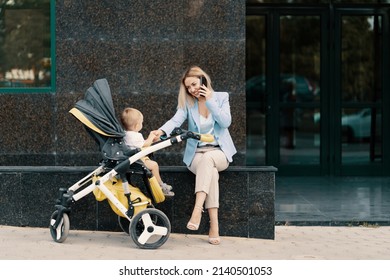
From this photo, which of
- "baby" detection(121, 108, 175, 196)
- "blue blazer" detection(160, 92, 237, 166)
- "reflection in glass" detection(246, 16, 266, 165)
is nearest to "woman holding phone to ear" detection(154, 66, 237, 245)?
"blue blazer" detection(160, 92, 237, 166)

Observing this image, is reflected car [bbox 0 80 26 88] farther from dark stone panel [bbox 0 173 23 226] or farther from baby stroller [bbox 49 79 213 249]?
baby stroller [bbox 49 79 213 249]

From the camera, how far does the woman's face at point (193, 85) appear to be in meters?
8.93

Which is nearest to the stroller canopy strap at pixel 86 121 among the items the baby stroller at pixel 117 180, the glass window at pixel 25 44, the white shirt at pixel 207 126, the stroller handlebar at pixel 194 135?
the baby stroller at pixel 117 180

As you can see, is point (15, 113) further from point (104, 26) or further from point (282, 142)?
point (282, 142)

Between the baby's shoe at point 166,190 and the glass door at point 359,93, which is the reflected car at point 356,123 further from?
the baby's shoe at point 166,190

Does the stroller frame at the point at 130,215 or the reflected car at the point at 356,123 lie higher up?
the reflected car at the point at 356,123

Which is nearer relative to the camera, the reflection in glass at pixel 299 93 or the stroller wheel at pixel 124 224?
the stroller wheel at pixel 124 224

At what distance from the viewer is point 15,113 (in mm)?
10648

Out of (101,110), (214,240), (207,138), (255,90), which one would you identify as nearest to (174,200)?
(214,240)

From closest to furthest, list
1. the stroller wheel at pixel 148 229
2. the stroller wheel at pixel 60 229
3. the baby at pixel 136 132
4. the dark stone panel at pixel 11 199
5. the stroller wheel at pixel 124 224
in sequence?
1. the stroller wheel at pixel 148 229
2. the stroller wheel at pixel 60 229
3. the baby at pixel 136 132
4. the stroller wheel at pixel 124 224
5. the dark stone panel at pixel 11 199

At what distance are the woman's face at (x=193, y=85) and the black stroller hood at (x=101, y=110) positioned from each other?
781 mm

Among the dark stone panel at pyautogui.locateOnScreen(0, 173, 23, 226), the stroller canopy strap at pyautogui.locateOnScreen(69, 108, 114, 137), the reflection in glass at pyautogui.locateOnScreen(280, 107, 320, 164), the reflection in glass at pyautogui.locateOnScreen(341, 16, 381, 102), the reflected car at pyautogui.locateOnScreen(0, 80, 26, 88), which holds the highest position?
the reflection in glass at pyautogui.locateOnScreen(341, 16, 381, 102)

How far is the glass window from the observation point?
35.6ft

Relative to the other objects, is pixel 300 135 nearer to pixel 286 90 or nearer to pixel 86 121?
pixel 286 90
